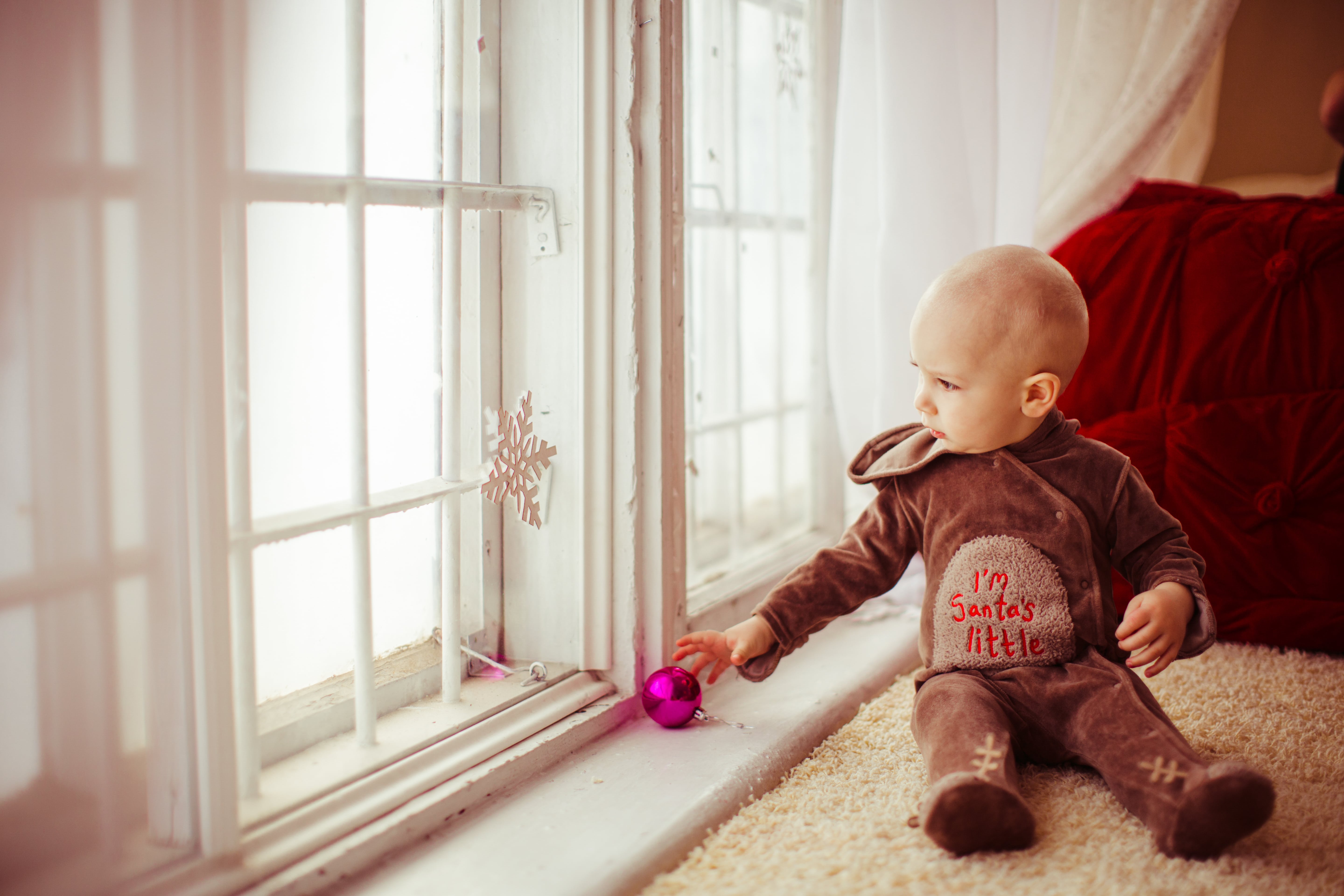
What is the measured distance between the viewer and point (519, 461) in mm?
1055

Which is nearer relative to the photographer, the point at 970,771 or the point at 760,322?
the point at 970,771

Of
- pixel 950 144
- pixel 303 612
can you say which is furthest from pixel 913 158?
pixel 303 612

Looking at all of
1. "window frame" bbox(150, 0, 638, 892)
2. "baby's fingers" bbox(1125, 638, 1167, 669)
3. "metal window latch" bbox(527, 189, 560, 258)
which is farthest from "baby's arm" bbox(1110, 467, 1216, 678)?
"metal window latch" bbox(527, 189, 560, 258)

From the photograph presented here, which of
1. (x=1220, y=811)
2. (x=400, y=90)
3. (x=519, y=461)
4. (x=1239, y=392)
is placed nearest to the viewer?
(x=1220, y=811)

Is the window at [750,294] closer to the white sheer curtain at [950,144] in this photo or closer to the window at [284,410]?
the white sheer curtain at [950,144]

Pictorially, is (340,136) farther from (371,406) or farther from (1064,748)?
(1064,748)

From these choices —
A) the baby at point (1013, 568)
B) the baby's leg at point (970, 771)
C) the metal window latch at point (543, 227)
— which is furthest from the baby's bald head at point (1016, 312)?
the metal window latch at point (543, 227)

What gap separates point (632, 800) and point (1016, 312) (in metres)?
0.59

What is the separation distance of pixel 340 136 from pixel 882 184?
87 centimetres

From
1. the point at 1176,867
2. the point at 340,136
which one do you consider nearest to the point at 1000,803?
the point at 1176,867

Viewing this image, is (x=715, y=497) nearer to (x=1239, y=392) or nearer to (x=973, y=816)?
(x=1239, y=392)

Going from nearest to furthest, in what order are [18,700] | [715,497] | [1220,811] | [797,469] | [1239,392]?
[18,700], [1220,811], [1239,392], [715,497], [797,469]

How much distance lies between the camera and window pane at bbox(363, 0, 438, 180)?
916 mm

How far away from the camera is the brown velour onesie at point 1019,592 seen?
876 millimetres
